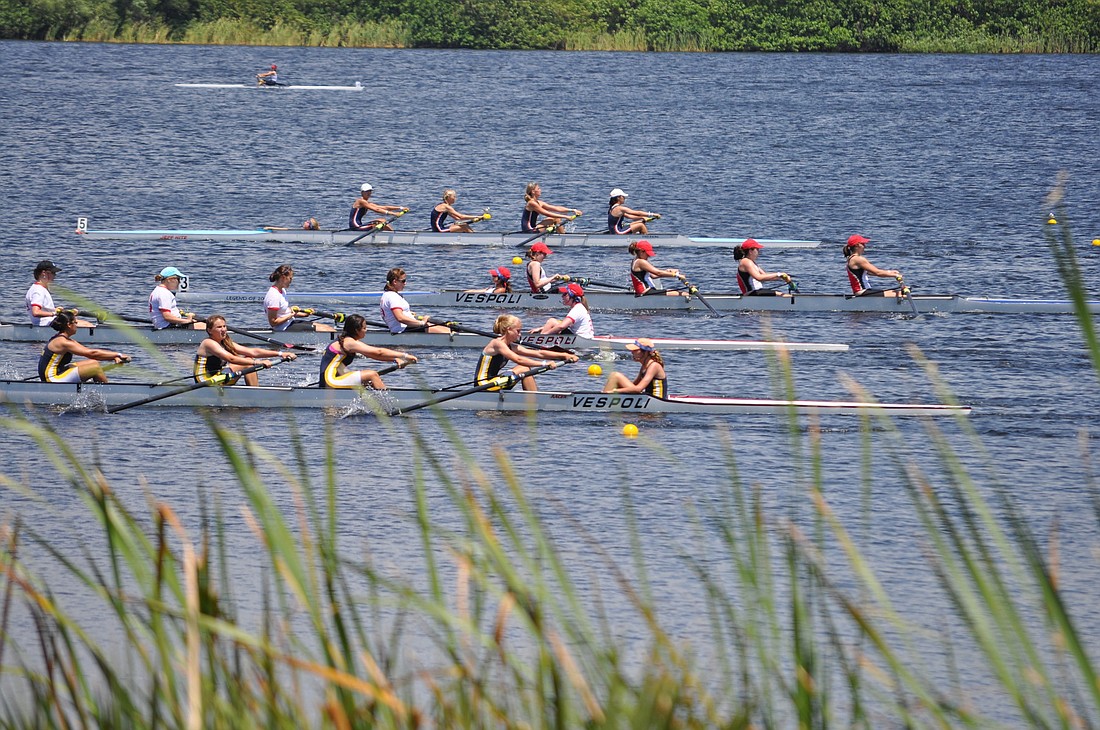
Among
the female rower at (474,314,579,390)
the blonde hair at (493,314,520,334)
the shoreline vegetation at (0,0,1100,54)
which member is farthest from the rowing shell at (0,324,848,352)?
the shoreline vegetation at (0,0,1100,54)

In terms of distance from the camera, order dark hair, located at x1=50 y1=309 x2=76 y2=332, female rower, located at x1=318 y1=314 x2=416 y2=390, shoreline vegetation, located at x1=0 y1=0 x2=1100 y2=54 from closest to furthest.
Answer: dark hair, located at x1=50 y1=309 x2=76 y2=332 < female rower, located at x1=318 y1=314 x2=416 y2=390 < shoreline vegetation, located at x1=0 y1=0 x2=1100 y2=54

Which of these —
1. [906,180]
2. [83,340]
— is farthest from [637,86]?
[83,340]

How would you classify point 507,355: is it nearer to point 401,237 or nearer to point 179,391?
point 179,391

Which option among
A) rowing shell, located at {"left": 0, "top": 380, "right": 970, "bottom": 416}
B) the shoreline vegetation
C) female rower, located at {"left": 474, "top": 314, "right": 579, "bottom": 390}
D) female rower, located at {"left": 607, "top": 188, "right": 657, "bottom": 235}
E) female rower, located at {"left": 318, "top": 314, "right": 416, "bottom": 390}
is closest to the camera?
rowing shell, located at {"left": 0, "top": 380, "right": 970, "bottom": 416}

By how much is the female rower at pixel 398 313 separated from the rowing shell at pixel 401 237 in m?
A: 9.77

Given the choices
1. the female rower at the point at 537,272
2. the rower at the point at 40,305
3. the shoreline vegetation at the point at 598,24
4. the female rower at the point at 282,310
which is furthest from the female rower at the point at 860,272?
the shoreline vegetation at the point at 598,24

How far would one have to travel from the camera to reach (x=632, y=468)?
17297 millimetres

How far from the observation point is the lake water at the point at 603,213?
16391 millimetres

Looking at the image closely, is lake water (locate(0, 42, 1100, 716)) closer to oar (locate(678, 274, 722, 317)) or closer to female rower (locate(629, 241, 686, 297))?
oar (locate(678, 274, 722, 317))

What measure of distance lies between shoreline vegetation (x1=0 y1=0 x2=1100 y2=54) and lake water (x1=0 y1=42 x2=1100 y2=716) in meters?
1.53

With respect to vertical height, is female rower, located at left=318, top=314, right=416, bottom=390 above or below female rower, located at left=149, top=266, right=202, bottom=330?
below

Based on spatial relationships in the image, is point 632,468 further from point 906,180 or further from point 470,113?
point 470,113

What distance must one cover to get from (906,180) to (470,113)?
24.5 meters

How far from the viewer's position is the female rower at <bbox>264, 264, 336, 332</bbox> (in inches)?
899
